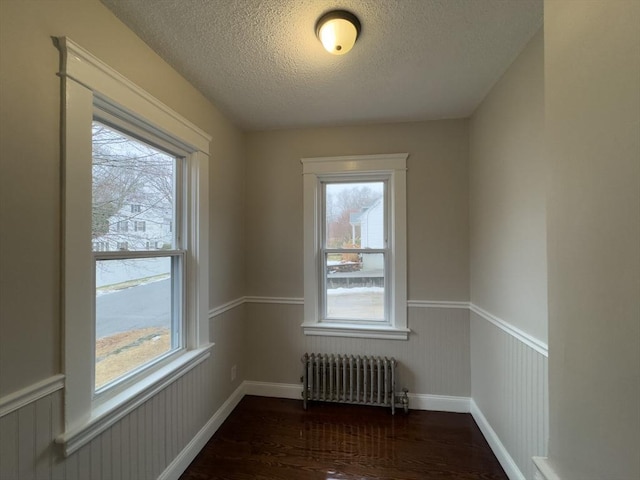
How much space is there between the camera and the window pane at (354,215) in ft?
8.71

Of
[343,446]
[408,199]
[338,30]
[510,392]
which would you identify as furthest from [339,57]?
[343,446]

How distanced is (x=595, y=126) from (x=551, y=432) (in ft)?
2.43

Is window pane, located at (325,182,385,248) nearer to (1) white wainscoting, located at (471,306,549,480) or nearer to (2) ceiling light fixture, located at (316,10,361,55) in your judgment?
(1) white wainscoting, located at (471,306,549,480)

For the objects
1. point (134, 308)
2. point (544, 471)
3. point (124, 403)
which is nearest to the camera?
point (544, 471)

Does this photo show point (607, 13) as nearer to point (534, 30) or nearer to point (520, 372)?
point (534, 30)

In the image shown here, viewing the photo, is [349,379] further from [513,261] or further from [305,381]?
[513,261]

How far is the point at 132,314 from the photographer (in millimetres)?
1553

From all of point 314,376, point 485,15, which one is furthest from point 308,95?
point 314,376

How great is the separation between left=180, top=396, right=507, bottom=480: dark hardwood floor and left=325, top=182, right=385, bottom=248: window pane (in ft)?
4.81

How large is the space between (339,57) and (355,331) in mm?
2087

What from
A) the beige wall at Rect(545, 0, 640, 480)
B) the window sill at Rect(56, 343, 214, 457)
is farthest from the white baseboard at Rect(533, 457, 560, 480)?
the window sill at Rect(56, 343, 214, 457)

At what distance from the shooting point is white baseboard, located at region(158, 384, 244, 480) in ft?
5.60

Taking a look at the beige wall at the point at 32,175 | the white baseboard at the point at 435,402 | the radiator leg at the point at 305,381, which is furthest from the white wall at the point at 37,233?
the white baseboard at the point at 435,402

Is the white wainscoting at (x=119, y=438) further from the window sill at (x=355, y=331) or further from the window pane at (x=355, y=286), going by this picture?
the window pane at (x=355, y=286)
